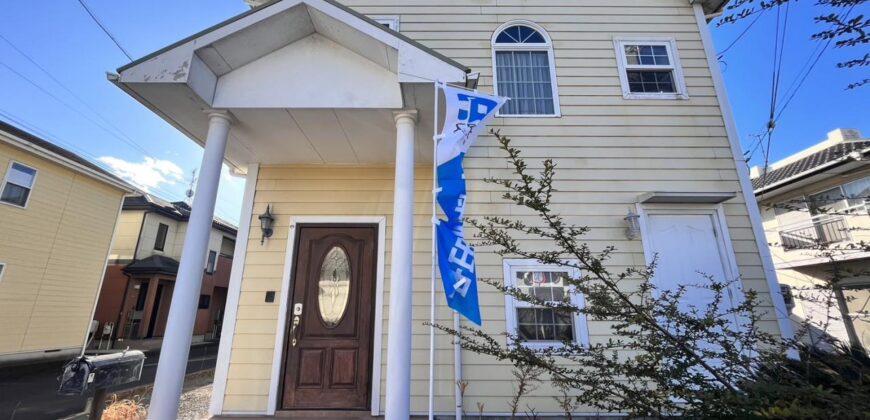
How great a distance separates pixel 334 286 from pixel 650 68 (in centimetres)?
467

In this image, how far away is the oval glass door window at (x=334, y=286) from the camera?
12.8 ft

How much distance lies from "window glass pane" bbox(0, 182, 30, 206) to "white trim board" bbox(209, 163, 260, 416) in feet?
28.4

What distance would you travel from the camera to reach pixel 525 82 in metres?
4.58

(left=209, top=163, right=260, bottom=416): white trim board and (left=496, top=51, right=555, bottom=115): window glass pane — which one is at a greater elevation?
(left=496, top=51, right=555, bottom=115): window glass pane

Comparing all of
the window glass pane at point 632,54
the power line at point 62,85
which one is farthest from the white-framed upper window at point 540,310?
the power line at point 62,85

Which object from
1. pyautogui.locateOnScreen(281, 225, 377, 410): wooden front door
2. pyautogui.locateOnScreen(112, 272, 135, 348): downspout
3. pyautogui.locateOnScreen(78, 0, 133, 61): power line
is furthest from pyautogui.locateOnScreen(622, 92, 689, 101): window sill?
pyautogui.locateOnScreen(112, 272, 135, 348): downspout

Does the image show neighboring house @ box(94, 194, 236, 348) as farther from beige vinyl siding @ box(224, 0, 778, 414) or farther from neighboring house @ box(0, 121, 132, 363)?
beige vinyl siding @ box(224, 0, 778, 414)

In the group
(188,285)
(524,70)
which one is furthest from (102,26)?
(524,70)

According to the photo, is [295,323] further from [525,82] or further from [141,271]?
[141,271]

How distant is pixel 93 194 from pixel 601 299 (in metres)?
13.5

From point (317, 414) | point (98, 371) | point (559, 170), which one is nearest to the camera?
point (98, 371)

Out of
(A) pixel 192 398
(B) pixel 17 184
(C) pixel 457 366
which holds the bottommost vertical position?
(A) pixel 192 398

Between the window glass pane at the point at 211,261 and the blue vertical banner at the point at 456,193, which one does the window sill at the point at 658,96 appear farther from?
the window glass pane at the point at 211,261

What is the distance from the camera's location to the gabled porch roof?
2977mm
